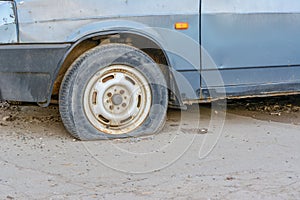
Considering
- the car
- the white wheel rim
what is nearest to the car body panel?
the car

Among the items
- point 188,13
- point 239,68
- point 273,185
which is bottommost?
point 273,185

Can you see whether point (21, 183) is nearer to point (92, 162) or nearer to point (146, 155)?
point (92, 162)

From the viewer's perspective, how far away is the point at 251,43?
183 inches

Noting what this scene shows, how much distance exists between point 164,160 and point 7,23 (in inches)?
69.3

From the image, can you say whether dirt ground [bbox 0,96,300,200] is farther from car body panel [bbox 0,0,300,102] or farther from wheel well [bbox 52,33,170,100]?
wheel well [bbox 52,33,170,100]

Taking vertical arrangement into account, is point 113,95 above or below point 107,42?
below

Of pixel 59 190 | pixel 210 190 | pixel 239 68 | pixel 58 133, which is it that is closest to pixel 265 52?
pixel 239 68

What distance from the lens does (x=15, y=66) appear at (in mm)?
4297

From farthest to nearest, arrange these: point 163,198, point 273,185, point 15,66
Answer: point 15,66 < point 273,185 < point 163,198

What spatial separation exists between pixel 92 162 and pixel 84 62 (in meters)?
0.93

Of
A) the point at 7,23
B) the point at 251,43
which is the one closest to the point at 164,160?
the point at 251,43

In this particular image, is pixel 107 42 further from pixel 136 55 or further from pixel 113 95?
pixel 113 95

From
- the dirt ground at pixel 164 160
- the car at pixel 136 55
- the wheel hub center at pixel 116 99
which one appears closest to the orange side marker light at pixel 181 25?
the car at pixel 136 55

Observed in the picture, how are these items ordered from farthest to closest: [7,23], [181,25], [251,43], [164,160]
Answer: [251,43], [181,25], [7,23], [164,160]
